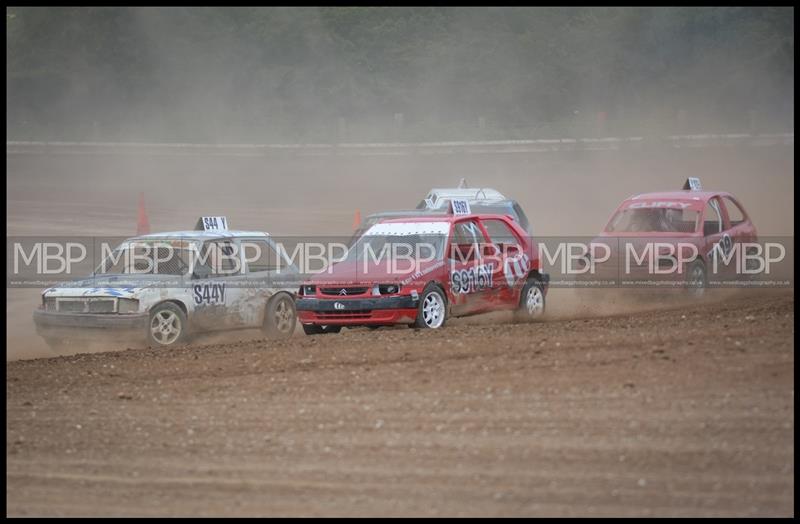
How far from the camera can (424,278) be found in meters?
12.9

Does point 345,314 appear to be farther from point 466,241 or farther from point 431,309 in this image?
point 466,241

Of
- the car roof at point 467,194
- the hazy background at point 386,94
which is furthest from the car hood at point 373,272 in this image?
the hazy background at point 386,94

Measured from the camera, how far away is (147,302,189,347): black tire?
12.9m

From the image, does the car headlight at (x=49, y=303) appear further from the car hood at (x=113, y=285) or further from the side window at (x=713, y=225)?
the side window at (x=713, y=225)

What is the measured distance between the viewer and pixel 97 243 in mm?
23109

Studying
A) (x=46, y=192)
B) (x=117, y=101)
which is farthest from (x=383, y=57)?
(x=46, y=192)

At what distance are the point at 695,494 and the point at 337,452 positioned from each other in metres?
2.30

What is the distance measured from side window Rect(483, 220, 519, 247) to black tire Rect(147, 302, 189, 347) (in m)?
3.74

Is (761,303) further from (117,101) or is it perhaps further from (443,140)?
(117,101)

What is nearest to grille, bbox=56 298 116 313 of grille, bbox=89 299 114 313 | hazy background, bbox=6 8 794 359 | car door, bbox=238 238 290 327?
grille, bbox=89 299 114 313

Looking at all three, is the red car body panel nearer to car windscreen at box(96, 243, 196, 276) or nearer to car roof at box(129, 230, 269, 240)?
car roof at box(129, 230, 269, 240)

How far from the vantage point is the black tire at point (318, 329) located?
1329 cm

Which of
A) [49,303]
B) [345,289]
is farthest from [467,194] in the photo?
[49,303]

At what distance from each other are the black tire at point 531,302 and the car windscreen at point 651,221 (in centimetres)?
280
